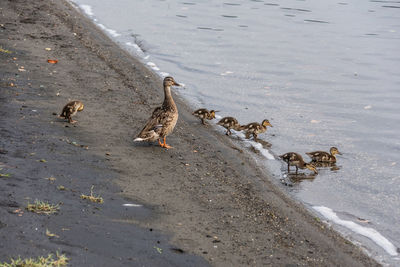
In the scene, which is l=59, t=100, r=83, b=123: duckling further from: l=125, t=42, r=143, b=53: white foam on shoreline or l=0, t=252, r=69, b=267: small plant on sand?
l=125, t=42, r=143, b=53: white foam on shoreline

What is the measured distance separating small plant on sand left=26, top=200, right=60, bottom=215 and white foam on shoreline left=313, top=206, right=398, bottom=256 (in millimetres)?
3850

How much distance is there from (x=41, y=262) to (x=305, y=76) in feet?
42.2

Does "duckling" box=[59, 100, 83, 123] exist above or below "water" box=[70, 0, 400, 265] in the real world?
above

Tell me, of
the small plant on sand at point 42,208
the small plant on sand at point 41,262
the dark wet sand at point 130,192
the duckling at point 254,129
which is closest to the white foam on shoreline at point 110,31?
the dark wet sand at point 130,192

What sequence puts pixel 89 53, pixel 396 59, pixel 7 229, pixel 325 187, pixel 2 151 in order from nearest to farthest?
pixel 7 229 → pixel 2 151 → pixel 325 187 → pixel 89 53 → pixel 396 59

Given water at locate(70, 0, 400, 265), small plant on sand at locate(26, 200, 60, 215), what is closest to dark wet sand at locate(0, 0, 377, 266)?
small plant on sand at locate(26, 200, 60, 215)

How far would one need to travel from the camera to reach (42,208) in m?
5.36

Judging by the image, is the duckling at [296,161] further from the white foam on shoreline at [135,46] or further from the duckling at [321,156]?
the white foam on shoreline at [135,46]

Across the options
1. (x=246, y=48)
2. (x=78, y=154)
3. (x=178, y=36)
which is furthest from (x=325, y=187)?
(x=178, y=36)

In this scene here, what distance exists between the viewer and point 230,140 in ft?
34.6

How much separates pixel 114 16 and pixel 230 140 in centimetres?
1512

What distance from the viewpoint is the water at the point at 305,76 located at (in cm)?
871

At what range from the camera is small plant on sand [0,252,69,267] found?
430 cm

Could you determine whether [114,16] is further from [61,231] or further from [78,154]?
[61,231]
